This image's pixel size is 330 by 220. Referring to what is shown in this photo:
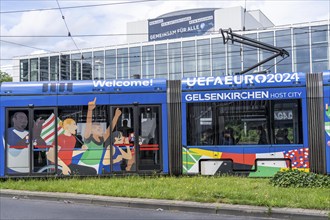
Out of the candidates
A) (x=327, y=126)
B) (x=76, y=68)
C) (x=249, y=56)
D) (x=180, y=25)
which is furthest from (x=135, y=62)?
(x=327, y=126)

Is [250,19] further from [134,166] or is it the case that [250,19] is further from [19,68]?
[134,166]

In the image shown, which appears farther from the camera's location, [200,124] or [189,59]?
[189,59]

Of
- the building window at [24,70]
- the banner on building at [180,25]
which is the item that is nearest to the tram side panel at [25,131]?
the building window at [24,70]

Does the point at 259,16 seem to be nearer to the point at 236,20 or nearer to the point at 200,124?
the point at 236,20

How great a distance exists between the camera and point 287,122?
471 inches

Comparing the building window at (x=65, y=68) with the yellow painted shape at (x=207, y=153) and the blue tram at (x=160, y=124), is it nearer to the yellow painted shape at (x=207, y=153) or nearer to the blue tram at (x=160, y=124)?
the blue tram at (x=160, y=124)

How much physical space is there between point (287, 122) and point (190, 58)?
3335cm

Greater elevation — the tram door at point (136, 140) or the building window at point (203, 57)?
the building window at point (203, 57)

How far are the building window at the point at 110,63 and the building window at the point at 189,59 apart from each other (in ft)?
26.3

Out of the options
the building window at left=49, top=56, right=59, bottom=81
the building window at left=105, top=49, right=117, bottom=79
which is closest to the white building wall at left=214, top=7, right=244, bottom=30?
the building window at left=105, top=49, right=117, bottom=79

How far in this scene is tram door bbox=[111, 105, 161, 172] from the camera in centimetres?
1234

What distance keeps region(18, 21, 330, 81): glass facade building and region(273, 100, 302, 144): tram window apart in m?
24.7

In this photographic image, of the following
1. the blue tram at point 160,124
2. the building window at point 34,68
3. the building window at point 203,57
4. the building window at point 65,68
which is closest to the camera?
the blue tram at point 160,124

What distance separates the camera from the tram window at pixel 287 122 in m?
11.9
